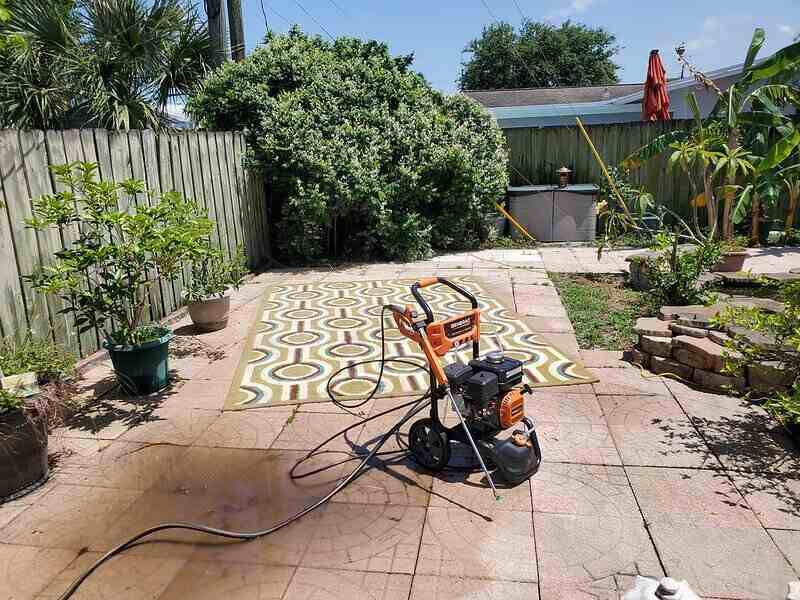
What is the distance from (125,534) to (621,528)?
233cm

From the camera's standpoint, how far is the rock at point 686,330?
173 inches

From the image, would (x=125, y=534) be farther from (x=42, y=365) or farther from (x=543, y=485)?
(x=543, y=485)

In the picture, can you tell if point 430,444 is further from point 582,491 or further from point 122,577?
point 122,577

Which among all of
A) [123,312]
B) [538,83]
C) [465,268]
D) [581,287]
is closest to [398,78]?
[465,268]

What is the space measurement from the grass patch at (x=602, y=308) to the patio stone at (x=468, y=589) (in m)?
3.10

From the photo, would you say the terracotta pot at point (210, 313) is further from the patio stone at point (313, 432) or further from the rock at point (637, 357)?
the rock at point (637, 357)

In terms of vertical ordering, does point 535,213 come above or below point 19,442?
above

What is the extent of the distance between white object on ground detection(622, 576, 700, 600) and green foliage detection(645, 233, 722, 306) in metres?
4.25

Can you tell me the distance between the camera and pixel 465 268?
8602 millimetres

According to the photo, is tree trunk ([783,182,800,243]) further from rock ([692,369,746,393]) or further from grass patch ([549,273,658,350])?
rock ([692,369,746,393])

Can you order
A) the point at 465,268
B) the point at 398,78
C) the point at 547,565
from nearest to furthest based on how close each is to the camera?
the point at 547,565 → the point at 465,268 → the point at 398,78

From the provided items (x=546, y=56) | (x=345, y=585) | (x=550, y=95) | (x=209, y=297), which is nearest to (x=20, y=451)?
(x=345, y=585)

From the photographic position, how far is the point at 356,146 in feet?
28.1

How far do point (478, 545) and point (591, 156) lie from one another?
1018cm
